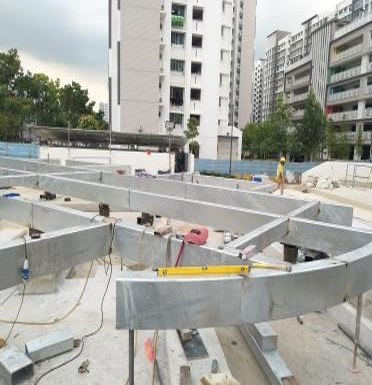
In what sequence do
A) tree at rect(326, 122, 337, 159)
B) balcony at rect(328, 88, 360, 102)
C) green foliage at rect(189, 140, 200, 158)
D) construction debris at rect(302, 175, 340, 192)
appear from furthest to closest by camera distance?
balcony at rect(328, 88, 360, 102)
tree at rect(326, 122, 337, 159)
green foliage at rect(189, 140, 200, 158)
construction debris at rect(302, 175, 340, 192)

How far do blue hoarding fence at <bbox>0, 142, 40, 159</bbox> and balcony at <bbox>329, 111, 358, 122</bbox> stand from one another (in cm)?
3658

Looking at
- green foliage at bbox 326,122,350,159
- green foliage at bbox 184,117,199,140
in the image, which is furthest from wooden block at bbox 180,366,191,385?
green foliage at bbox 326,122,350,159

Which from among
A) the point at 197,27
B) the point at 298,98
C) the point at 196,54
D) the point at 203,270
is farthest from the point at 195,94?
the point at 203,270

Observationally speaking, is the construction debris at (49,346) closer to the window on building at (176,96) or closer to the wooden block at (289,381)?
the wooden block at (289,381)

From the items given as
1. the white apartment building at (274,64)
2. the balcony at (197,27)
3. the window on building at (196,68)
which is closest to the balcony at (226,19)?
the balcony at (197,27)

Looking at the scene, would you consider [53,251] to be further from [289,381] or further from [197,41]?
[197,41]

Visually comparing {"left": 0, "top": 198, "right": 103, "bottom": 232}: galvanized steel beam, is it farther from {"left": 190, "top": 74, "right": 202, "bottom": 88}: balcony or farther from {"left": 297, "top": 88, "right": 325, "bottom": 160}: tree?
{"left": 297, "top": 88, "right": 325, "bottom": 160}: tree

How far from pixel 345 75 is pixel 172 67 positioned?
2316 cm

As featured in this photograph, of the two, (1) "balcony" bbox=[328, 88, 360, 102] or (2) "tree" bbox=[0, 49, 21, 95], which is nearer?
(2) "tree" bbox=[0, 49, 21, 95]

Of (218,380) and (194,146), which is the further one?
(194,146)

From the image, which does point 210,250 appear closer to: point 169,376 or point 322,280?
point 322,280

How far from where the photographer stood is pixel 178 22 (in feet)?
123

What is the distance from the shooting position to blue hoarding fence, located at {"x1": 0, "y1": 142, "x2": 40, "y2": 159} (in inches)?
992

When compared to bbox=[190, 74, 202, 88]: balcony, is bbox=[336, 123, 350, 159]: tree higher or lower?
lower
